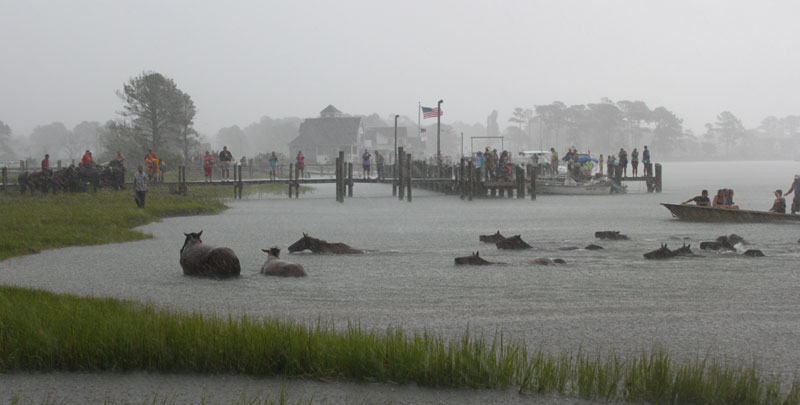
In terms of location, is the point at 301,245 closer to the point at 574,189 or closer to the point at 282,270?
the point at 282,270

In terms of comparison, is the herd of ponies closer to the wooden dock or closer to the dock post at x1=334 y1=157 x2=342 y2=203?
the wooden dock

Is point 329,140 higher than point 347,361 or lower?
higher

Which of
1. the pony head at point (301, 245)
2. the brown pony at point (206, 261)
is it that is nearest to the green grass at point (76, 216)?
the brown pony at point (206, 261)

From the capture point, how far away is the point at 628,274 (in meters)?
16.3

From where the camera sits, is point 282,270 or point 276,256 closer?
point 282,270

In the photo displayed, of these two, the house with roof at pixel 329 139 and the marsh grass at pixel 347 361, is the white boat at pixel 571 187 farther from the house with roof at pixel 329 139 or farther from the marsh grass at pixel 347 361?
the house with roof at pixel 329 139

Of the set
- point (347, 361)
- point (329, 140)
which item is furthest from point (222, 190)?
point (329, 140)

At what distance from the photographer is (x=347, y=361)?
27.3 ft

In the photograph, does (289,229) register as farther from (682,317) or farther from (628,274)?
(682,317)

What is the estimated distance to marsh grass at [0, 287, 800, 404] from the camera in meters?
7.70

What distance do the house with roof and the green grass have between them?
6909cm

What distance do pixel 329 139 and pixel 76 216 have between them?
8354 centimetres

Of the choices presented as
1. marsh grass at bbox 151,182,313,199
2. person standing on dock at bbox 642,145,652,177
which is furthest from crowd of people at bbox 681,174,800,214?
marsh grass at bbox 151,182,313,199

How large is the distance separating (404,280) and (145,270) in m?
5.45
